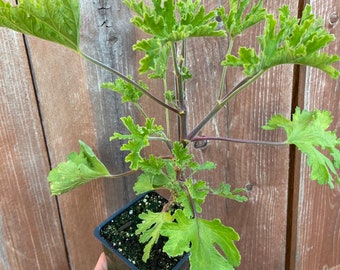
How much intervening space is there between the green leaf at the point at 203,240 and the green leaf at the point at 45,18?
350 millimetres

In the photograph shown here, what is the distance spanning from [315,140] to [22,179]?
2.36 ft

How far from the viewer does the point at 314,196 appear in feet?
3.51

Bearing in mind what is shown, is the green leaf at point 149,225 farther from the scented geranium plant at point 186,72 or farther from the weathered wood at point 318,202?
the weathered wood at point 318,202

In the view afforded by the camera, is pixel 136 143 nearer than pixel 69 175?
Yes

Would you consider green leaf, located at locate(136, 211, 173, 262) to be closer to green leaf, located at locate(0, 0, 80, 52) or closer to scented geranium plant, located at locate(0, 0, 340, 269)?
scented geranium plant, located at locate(0, 0, 340, 269)

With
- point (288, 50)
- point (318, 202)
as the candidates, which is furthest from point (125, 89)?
point (318, 202)

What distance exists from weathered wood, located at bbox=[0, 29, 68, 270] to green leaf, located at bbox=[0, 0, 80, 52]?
0.34 m

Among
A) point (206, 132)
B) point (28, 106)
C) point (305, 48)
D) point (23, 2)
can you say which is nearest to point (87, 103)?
point (28, 106)

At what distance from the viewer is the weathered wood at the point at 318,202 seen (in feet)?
3.11

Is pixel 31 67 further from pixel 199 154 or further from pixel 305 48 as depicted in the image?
pixel 305 48

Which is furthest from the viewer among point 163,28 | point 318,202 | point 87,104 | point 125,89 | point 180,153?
point 318,202

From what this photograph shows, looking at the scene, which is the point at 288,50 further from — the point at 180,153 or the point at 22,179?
the point at 22,179

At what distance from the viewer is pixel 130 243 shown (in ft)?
2.90

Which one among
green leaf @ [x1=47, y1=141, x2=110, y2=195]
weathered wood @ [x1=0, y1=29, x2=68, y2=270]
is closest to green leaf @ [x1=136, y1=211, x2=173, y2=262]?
green leaf @ [x1=47, y1=141, x2=110, y2=195]
